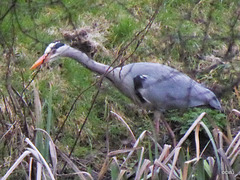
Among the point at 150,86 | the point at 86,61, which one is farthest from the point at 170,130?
the point at 86,61

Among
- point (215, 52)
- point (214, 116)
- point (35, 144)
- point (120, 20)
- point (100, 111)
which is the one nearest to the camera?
point (35, 144)

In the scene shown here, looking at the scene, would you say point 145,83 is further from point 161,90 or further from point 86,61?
point 86,61

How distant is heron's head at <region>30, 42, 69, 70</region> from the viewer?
4.78 m

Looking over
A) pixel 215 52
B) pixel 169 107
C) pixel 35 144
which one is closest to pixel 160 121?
pixel 169 107

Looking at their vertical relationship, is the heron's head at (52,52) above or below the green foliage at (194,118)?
above

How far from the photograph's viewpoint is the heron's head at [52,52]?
4780 mm

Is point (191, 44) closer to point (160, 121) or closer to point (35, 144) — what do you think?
point (160, 121)

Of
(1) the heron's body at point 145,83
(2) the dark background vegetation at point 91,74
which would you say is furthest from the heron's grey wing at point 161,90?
(2) the dark background vegetation at point 91,74

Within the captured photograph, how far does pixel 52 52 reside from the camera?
15.9 ft

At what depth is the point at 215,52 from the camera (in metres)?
5.32

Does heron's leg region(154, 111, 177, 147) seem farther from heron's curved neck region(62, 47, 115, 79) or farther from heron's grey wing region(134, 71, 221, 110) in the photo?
heron's curved neck region(62, 47, 115, 79)

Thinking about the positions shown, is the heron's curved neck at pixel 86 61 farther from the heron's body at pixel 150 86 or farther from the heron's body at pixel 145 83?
the heron's body at pixel 150 86

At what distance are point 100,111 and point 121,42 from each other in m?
0.93

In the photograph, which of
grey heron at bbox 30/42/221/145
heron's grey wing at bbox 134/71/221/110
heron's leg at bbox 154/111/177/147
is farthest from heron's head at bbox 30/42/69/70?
heron's leg at bbox 154/111/177/147
